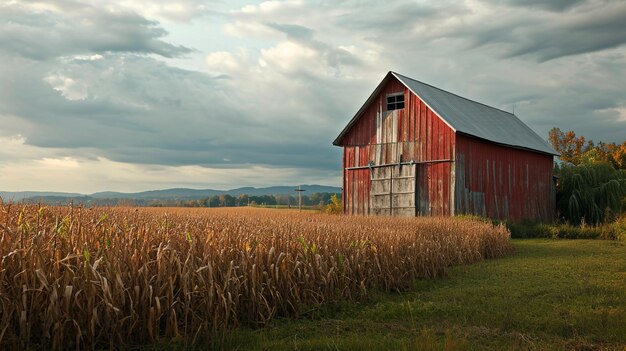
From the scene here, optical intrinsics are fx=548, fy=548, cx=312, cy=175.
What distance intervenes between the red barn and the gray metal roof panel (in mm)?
95

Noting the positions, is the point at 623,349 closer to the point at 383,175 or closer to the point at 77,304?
the point at 77,304

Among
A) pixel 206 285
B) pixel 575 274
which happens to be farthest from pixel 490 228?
pixel 206 285

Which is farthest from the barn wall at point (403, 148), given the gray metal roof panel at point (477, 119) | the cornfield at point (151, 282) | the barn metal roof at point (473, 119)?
the cornfield at point (151, 282)

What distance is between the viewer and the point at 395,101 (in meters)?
30.1

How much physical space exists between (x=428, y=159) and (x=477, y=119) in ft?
21.7

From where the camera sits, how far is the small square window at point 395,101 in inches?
1175

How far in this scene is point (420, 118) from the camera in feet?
94.1

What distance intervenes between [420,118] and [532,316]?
2059 centimetres

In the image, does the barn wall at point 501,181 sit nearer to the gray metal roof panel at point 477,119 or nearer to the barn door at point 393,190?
the gray metal roof panel at point 477,119

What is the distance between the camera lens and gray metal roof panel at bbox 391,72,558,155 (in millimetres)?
28609

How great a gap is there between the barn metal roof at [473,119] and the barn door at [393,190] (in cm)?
331

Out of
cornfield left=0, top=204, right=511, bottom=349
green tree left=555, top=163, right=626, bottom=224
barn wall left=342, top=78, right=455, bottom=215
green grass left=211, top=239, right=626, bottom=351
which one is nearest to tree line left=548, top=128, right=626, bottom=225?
green tree left=555, top=163, right=626, bottom=224

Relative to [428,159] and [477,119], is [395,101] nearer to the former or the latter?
[428,159]

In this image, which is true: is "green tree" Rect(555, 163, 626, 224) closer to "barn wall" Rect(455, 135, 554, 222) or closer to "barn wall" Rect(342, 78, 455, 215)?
"barn wall" Rect(455, 135, 554, 222)
